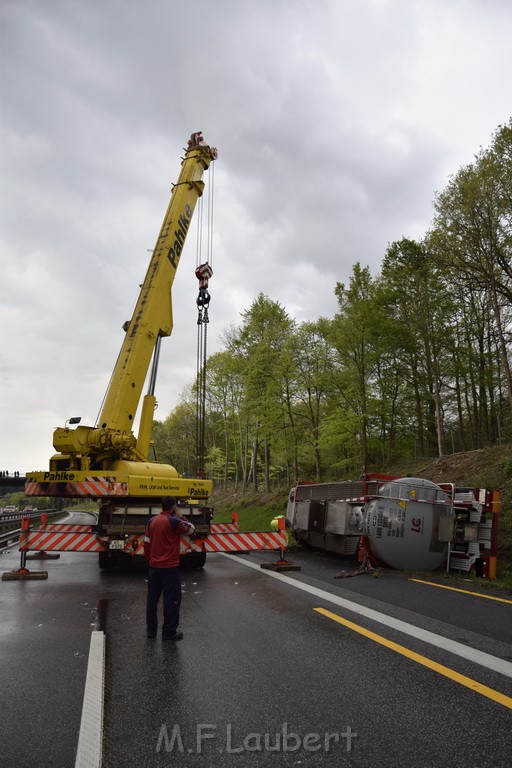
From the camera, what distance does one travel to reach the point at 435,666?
4805 millimetres

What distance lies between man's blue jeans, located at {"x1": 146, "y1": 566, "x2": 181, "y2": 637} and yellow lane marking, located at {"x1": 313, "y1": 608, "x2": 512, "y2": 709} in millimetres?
2040

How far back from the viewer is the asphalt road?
3297 millimetres

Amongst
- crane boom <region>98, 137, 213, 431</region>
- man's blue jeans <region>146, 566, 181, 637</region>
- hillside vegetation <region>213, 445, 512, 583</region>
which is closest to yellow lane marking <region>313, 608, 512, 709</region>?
man's blue jeans <region>146, 566, 181, 637</region>

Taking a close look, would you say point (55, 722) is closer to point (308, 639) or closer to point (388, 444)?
point (308, 639)

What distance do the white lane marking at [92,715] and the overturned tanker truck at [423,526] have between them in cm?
665

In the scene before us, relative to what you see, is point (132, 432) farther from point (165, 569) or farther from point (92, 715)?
point (92, 715)

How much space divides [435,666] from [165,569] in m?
3.05

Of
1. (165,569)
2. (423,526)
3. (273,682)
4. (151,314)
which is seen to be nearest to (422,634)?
(273,682)

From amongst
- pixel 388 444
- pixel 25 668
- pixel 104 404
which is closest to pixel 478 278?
pixel 388 444

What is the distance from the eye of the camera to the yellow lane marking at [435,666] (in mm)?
4055

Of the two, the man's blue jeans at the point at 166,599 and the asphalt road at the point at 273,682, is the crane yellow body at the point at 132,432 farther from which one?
the man's blue jeans at the point at 166,599

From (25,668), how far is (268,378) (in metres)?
26.4

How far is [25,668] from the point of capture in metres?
4.91

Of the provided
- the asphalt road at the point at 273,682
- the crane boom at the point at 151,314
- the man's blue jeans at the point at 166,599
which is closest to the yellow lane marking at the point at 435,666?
the asphalt road at the point at 273,682
